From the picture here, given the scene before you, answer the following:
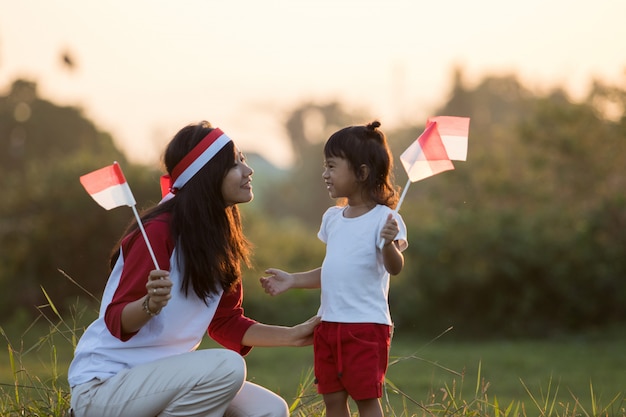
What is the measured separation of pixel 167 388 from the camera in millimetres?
3537

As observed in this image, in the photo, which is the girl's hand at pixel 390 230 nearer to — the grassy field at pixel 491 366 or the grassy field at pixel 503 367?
the grassy field at pixel 491 366

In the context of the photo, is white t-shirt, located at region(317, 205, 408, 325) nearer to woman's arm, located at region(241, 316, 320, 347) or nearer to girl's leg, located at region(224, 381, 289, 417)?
woman's arm, located at region(241, 316, 320, 347)

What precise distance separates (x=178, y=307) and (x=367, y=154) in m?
0.89

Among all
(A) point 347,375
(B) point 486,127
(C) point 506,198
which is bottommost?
(B) point 486,127

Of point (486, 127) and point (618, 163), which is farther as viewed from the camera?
point (486, 127)

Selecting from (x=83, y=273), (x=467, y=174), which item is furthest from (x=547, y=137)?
(x=83, y=273)

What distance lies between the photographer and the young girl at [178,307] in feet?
11.6

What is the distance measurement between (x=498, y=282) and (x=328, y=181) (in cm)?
1025

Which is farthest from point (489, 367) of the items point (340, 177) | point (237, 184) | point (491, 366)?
point (237, 184)

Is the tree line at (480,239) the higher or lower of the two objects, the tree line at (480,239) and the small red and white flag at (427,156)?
the lower

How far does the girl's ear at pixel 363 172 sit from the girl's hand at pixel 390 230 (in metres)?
0.29

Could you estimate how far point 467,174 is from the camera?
20.1 m

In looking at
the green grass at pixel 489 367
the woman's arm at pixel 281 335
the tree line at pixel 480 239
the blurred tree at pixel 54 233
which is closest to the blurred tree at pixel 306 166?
the tree line at pixel 480 239

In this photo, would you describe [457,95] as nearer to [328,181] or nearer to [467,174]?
[467,174]
